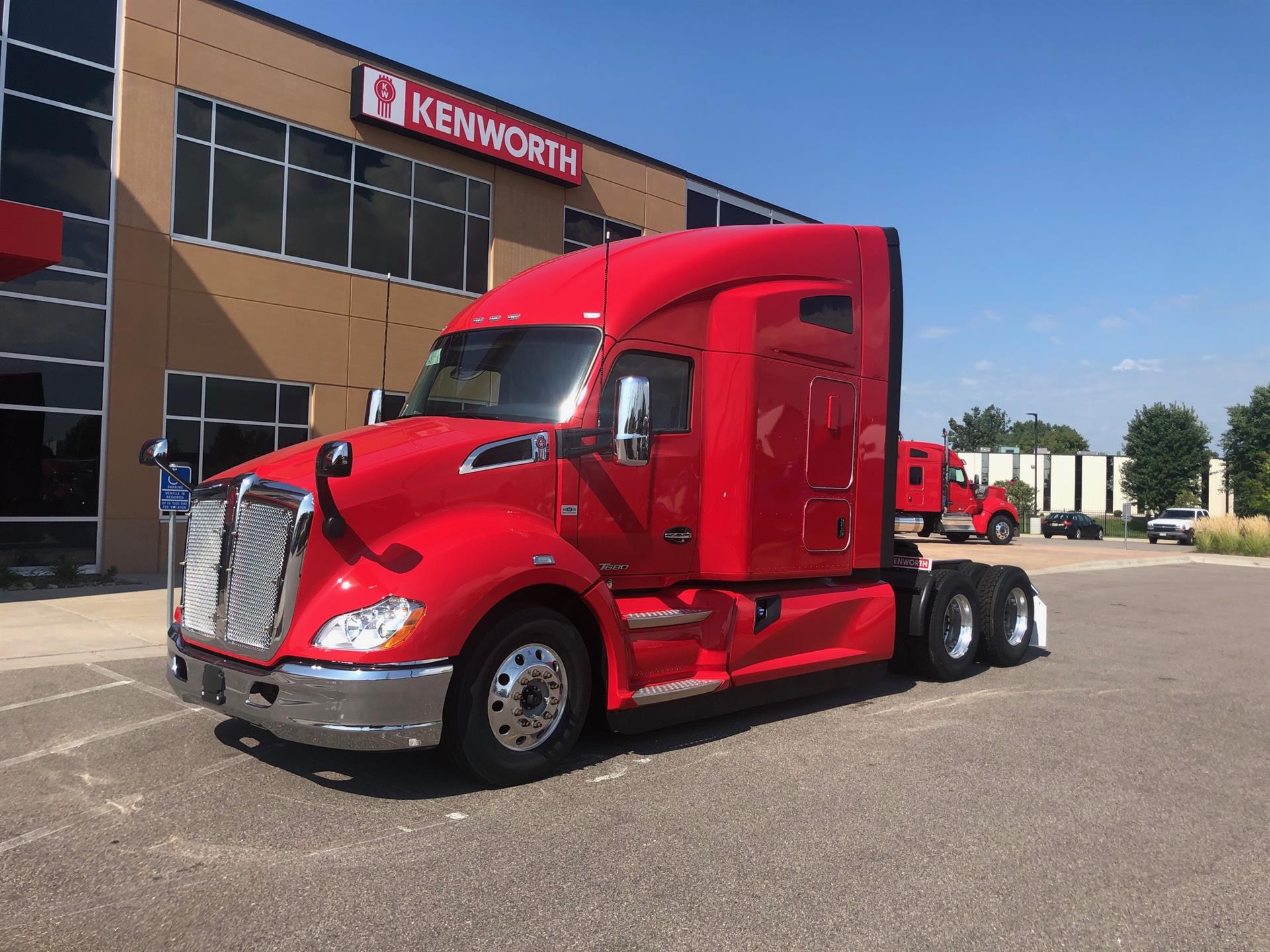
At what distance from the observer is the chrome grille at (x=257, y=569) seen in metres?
4.93

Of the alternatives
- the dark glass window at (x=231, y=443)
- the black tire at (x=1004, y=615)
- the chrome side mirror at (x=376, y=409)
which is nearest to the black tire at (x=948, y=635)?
the black tire at (x=1004, y=615)

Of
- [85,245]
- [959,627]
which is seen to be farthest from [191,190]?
[959,627]

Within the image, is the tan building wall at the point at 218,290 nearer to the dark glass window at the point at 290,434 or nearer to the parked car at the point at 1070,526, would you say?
the dark glass window at the point at 290,434

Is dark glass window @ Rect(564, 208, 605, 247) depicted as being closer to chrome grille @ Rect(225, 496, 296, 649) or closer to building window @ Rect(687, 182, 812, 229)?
building window @ Rect(687, 182, 812, 229)

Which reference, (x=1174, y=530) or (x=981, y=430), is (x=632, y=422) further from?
(x=981, y=430)

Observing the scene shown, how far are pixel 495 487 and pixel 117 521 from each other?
1278 centimetres

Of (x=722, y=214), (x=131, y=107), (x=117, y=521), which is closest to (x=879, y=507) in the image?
(x=117, y=521)

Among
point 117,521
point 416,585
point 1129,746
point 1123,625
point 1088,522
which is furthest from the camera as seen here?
point 1088,522

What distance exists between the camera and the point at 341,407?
18.7m

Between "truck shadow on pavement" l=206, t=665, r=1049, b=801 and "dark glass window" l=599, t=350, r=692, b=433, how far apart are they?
72.3 inches

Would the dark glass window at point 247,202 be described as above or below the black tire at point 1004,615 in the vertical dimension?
above

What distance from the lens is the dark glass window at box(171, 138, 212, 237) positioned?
1656 centimetres

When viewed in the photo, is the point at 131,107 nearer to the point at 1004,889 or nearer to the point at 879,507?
the point at 879,507

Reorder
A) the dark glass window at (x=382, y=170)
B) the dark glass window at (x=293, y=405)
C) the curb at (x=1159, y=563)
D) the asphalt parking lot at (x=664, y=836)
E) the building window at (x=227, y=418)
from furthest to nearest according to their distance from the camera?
the curb at (x=1159, y=563) < the dark glass window at (x=382, y=170) < the dark glass window at (x=293, y=405) < the building window at (x=227, y=418) < the asphalt parking lot at (x=664, y=836)
